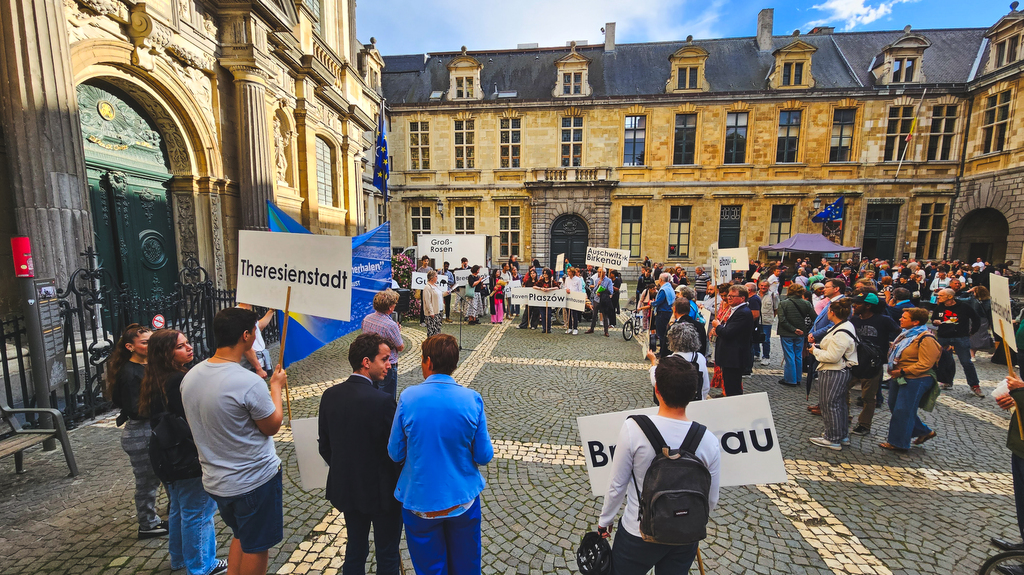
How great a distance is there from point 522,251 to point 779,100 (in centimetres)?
1521

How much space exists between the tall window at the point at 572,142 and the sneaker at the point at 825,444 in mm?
19434

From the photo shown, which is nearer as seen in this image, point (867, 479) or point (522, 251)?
point (867, 479)

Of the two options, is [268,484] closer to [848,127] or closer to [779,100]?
[779,100]

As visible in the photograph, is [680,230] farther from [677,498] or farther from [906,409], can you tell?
[677,498]

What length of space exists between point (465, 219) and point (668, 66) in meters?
14.1

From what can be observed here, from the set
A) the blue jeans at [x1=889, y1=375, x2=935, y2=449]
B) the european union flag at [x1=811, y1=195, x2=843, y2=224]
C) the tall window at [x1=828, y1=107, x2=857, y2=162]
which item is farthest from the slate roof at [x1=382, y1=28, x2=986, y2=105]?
the blue jeans at [x1=889, y1=375, x2=935, y2=449]

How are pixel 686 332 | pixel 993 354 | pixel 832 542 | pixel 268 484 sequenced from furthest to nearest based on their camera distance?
pixel 993 354, pixel 686 332, pixel 832 542, pixel 268 484

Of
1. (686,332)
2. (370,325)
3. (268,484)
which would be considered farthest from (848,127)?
(268,484)

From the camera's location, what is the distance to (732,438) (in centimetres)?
263

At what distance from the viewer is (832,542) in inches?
124

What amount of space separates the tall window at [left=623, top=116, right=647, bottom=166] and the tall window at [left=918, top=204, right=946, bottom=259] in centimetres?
1450

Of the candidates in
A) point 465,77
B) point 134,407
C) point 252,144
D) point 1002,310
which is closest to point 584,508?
point 134,407

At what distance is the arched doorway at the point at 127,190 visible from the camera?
257 inches

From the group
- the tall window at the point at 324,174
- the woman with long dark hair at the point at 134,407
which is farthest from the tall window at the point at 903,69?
the woman with long dark hair at the point at 134,407
